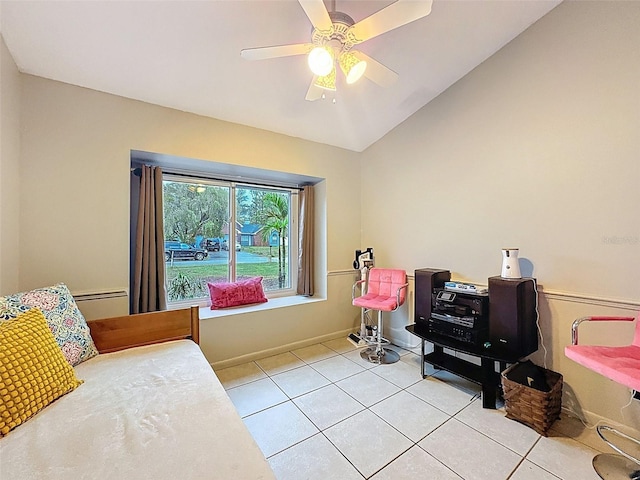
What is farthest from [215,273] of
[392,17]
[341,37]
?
[392,17]

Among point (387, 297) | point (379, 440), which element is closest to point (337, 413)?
point (379, 440)

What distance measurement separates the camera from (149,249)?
258cm

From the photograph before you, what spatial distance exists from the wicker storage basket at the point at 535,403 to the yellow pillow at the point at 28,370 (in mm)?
2698

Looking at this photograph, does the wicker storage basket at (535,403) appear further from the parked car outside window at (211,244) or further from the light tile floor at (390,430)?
the parked car outside window at (211,244)

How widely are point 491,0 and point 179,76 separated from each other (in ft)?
7.87

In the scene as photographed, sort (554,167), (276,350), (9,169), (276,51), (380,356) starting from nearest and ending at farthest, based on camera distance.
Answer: (276,51), (9,169), (554,167), (380,356), (276,350)

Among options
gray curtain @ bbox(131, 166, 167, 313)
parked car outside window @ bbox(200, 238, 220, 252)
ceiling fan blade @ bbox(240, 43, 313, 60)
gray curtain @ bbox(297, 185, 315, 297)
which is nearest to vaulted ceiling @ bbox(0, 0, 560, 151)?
ceiling fan blade @ bbox(240, 43, 313, 60)

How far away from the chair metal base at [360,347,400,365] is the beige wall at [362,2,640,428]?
3.59 ft

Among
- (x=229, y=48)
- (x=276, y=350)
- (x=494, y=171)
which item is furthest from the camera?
(x=276, y=350)

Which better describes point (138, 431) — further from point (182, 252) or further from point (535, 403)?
point (535, 403)

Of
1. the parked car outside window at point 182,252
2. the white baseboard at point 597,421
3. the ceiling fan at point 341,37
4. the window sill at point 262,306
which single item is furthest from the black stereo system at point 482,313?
the parked car outside window at point 182,252

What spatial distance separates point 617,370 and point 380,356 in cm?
187

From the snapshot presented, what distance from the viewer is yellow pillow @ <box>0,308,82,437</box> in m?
1.09

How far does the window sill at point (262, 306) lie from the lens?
9.32 ft
